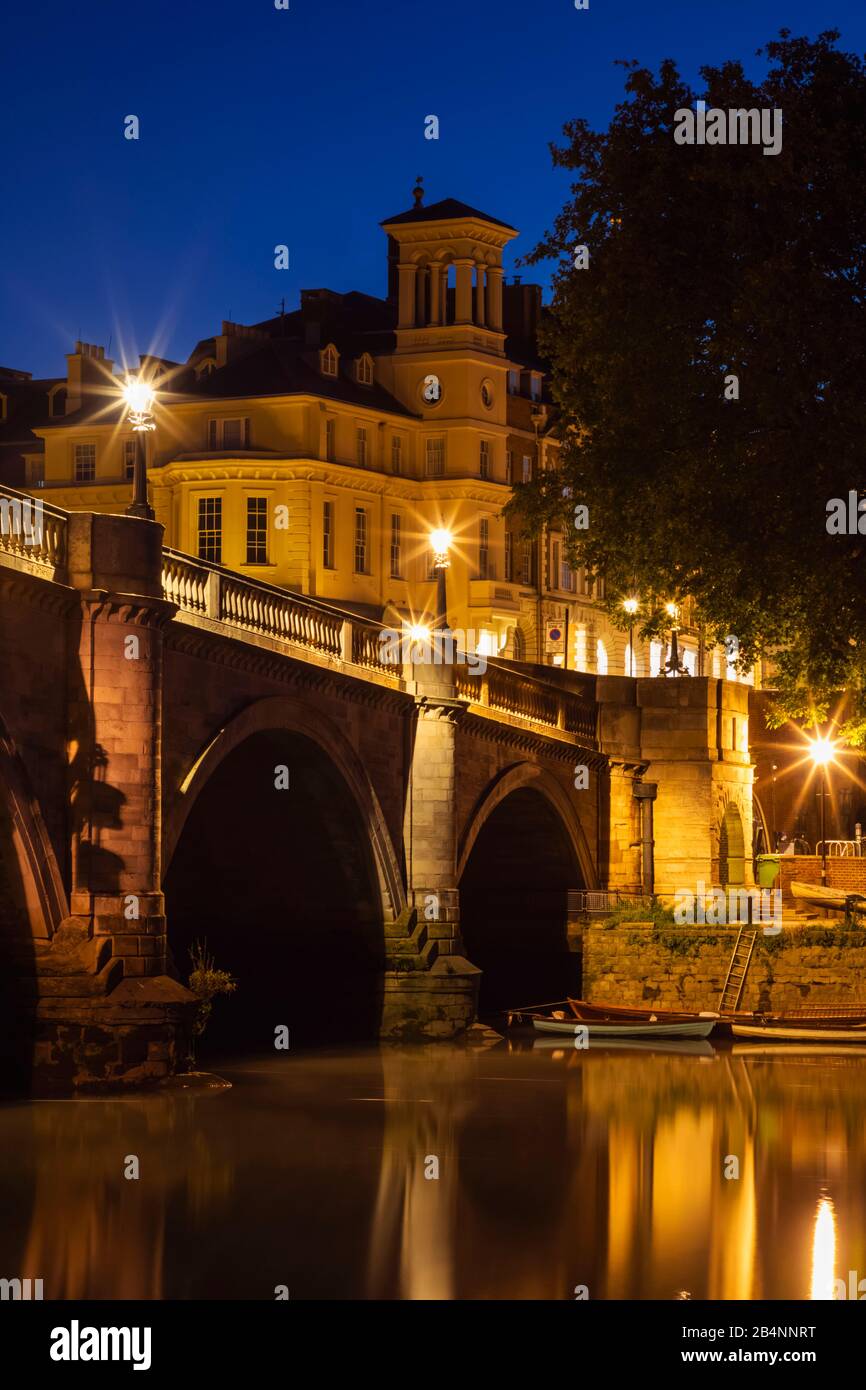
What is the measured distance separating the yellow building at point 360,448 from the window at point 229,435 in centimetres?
7

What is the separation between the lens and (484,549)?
88.4 m

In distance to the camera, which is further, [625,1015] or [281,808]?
[625,1015]

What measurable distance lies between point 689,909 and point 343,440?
1628 inches

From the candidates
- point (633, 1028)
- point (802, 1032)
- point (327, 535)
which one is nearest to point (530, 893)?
point (633, 1028)

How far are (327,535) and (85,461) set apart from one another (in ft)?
36.3

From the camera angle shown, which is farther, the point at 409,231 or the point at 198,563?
the point at 409,231

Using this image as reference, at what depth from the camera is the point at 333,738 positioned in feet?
122

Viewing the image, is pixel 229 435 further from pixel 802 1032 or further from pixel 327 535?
pixel 802 1032

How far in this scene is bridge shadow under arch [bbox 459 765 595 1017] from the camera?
5078 centimetres

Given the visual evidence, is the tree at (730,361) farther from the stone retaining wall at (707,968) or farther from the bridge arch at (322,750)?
the stone retaining wall at (707,968)

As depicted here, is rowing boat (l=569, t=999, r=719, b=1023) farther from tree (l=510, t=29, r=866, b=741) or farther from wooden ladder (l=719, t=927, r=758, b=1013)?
tree (l=510, t=29, r=866, b=741)

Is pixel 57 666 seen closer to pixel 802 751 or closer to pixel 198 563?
pixel 198 563

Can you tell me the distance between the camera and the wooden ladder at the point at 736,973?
43.0 metres
